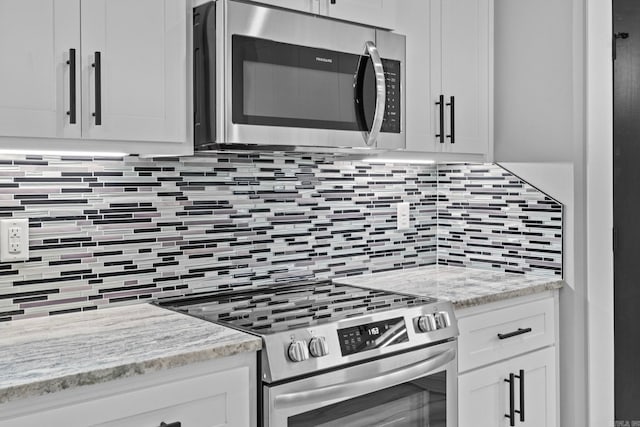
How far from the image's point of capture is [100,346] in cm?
150

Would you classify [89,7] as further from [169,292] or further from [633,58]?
[633,58]

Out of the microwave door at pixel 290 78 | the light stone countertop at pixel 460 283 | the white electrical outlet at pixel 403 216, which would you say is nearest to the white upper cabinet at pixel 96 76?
the microwave door at pixel 290 78

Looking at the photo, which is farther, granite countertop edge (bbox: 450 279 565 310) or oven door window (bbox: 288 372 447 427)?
granite countertop edge (bbox: 450 279 565 310)

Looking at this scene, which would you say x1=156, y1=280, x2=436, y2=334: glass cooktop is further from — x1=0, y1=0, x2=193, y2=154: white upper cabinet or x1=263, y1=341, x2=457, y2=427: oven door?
x1=0, y1=0, x2=193, y2=154: white upper cabinet

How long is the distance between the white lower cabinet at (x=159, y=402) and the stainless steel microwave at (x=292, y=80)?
66cm

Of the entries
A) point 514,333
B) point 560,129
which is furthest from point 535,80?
point 514,333

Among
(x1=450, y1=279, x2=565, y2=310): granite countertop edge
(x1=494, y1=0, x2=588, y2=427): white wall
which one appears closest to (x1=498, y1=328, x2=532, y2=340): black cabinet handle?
(x1=450, y1=279, x2=565, y2=310): granite countertop edge

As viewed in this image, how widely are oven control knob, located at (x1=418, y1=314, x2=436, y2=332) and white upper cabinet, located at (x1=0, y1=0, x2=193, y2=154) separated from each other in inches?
34.6

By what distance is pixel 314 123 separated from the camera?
1.96 meters

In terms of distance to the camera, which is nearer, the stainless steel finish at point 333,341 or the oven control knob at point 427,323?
the stainless steel finish at point 333,341

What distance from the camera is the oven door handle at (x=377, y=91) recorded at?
206 centimetres

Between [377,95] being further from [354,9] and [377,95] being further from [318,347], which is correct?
[318,347]

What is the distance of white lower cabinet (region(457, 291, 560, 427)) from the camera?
2152 millimetres

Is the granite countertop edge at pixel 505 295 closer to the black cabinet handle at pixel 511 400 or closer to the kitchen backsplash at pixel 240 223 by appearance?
the kitchen backsplash at pixel 240 223
